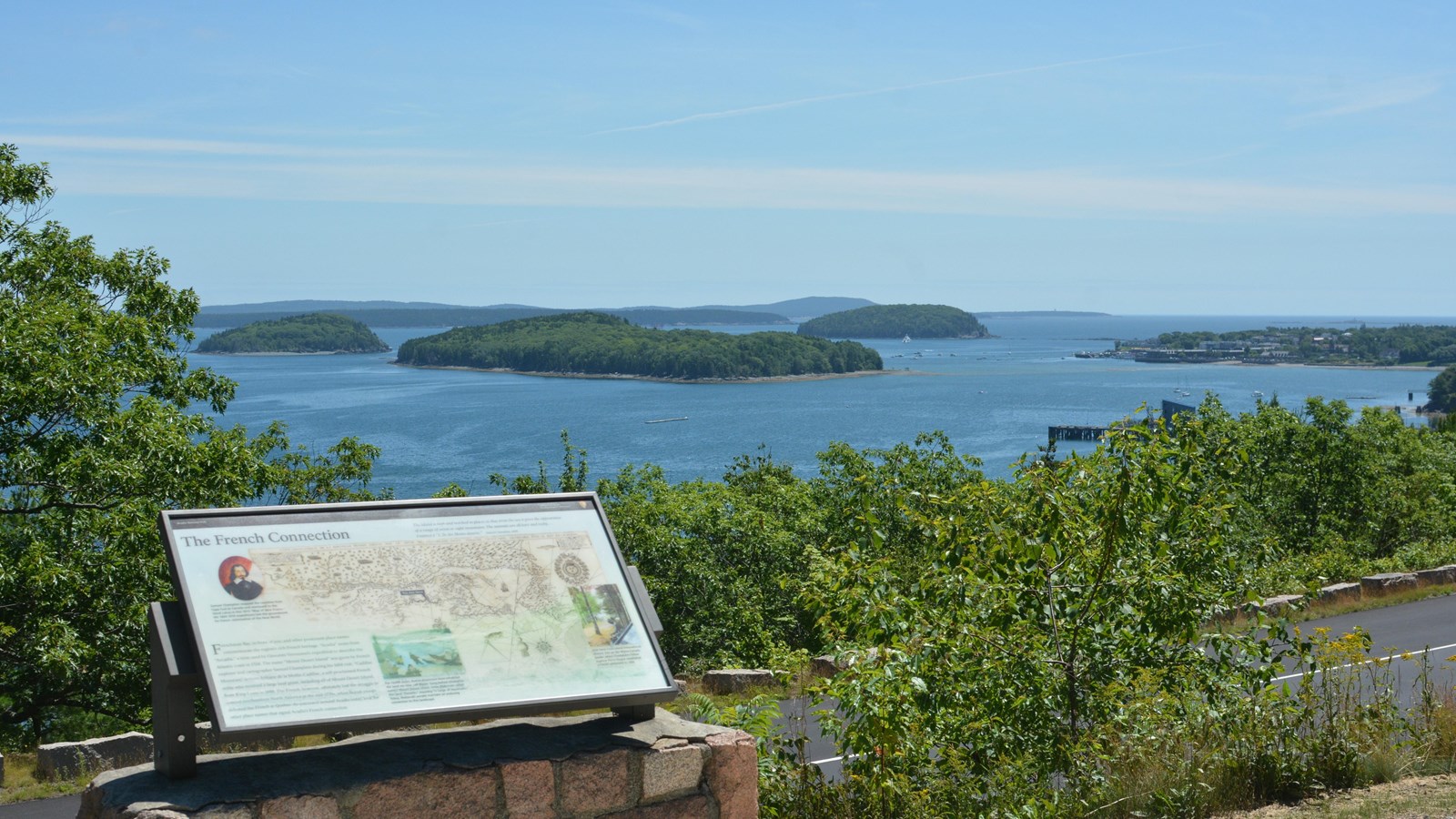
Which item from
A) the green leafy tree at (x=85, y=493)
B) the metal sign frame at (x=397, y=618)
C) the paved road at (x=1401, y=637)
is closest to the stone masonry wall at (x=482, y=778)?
the metal sign frame at (x=397, y=618)

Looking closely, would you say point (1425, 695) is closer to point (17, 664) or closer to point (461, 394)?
point (17, 664)

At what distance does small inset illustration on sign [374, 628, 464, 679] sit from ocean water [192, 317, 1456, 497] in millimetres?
53284

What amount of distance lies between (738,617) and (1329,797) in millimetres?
12280

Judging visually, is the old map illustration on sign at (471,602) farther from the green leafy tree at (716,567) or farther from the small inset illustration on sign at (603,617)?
the green leafy tree at (716,567)

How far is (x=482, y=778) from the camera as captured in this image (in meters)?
4.71

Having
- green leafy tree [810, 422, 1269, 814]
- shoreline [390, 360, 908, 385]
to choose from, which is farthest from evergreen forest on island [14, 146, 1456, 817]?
shoreline [390, 360, 908, 385]

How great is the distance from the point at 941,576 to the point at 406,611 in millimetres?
3424

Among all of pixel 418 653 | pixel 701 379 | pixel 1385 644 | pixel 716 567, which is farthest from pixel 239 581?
pixel 701 379

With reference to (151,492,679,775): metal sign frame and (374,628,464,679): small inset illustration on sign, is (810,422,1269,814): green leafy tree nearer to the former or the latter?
(151,492,679,775): metal sign frame

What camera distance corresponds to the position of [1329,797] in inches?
248

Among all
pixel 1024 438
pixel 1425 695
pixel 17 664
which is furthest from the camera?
pixel 1024 438

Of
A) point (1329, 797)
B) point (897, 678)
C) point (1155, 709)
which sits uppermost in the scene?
point (897, 678)

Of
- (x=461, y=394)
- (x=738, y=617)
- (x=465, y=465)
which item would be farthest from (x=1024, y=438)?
(x=738, y=617)

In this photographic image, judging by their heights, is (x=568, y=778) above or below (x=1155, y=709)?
above
